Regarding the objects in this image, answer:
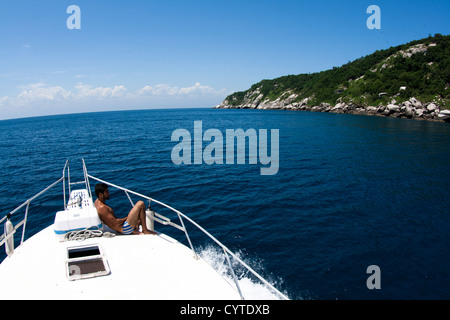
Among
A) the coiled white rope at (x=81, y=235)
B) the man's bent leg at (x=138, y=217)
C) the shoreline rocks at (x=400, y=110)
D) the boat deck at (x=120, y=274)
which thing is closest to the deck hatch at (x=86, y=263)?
the boat deck at (x=120, y=274)

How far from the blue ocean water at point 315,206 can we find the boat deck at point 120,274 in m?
4.67

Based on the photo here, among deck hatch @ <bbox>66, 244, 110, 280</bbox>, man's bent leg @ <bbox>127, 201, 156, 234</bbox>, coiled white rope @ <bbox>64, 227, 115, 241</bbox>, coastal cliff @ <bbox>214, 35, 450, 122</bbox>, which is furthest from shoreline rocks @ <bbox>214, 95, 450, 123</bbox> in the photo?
deck hatch @ <bbox>66, 244, 110, 280</bbox>

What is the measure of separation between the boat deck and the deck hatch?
0.11 meters

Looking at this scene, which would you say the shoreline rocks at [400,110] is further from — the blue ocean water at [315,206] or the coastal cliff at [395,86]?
the blue ocean water at [315,206]

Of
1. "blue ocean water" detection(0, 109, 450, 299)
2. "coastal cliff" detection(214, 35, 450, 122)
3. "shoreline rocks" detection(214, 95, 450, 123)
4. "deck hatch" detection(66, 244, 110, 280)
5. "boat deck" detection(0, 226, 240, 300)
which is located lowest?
"blue ocean water" detection(0, 109, 450, 299)

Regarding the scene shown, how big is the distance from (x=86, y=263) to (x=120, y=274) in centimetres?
105

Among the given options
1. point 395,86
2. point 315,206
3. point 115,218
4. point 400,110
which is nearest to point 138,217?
point 115,218

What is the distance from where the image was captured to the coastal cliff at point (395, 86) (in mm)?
71438

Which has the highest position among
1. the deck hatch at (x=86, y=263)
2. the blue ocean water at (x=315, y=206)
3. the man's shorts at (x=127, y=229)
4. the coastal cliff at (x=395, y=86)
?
the coastal cliff at (x=395, y=86)

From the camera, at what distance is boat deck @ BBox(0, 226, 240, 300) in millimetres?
5609

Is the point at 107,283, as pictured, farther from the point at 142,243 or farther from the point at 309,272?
the point at 309,272

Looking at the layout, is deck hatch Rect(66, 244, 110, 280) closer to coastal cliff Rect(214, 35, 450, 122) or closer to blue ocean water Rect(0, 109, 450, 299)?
blue ocean water Rect(0, 109, 450, 299)
